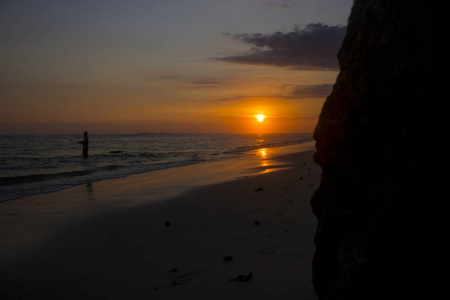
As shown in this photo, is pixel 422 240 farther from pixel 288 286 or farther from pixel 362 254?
pixel 288 286

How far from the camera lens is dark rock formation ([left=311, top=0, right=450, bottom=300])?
2379 millimetres

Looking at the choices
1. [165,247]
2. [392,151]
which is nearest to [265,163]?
[165,247]

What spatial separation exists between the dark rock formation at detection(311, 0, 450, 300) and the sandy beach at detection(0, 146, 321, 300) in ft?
4.36

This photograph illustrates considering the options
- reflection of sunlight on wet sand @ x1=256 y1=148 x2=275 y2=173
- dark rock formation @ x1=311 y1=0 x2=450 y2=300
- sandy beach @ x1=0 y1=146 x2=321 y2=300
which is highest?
dark rock formation @ x1=311 y1=0 x2=450 y2=300

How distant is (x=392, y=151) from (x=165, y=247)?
167 inches

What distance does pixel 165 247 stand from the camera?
18.7ft

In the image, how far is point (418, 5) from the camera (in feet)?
7.75

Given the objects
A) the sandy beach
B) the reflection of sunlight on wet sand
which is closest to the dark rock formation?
the sandy beach

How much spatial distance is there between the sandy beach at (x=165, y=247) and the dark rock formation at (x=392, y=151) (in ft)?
4.36

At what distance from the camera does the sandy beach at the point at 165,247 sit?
165 inches

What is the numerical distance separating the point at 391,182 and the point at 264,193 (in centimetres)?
700

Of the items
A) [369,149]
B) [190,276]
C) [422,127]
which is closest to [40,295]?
[190,276]

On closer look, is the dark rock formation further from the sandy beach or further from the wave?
the wave

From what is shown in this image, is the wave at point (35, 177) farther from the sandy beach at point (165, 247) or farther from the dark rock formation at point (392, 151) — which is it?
the dark rock formation at point (392, 151)
